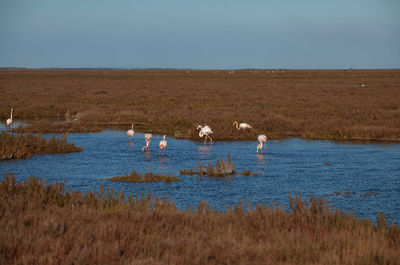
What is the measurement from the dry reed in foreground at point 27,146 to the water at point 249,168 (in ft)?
1.94

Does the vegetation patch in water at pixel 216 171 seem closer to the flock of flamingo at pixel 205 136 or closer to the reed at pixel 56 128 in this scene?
the flock of flamingo at pixel 205 136

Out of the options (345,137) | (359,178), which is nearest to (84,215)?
(359,178)

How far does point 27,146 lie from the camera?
21172mm

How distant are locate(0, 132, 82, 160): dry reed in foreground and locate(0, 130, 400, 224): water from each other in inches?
23.3

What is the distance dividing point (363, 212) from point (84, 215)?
6.93 m

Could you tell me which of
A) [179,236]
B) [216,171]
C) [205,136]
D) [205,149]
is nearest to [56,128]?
[205,136]

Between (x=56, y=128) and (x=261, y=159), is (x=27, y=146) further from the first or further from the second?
(x=261, y=159)

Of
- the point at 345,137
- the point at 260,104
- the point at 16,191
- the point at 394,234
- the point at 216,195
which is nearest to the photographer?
the point at 394,234

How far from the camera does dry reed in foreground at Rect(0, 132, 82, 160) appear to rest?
1980cm

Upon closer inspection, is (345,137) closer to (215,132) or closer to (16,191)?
(215,132)

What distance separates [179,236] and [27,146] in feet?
48.4

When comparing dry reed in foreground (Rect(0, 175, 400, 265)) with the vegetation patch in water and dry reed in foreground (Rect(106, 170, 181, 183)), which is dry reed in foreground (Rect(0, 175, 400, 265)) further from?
the vegetation patch in water

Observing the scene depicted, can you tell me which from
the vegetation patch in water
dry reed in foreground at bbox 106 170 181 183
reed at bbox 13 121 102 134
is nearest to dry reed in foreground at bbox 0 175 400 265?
dry reed in foreground at bbox 106 170 181 183

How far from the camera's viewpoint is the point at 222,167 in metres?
17.1
